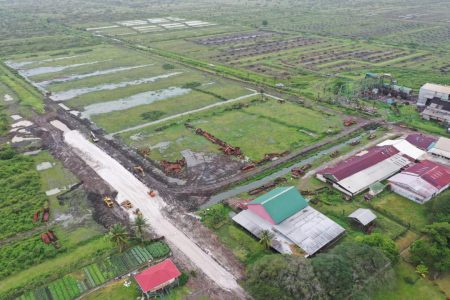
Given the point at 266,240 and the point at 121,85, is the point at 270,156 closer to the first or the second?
the point at 266,240

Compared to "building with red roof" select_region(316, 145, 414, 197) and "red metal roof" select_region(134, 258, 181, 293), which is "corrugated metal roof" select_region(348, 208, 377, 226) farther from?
"red metal roof" select_region(134, 258, 181, 293)

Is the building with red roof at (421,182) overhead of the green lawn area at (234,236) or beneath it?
overhead

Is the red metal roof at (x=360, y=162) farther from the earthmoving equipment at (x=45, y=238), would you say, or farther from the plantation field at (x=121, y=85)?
the earthmoving equipment at (x=45, y=238)

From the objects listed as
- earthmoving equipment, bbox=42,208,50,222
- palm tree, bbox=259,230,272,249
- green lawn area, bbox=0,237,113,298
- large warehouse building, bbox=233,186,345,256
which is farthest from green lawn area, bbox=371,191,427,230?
earthmoving equipment, bbox=42,208,50,222

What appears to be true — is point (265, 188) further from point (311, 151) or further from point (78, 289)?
point (78, 289)

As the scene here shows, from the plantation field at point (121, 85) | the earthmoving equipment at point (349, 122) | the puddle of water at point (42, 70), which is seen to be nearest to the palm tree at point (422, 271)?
the earthmoving equipment at point (349, 122)
